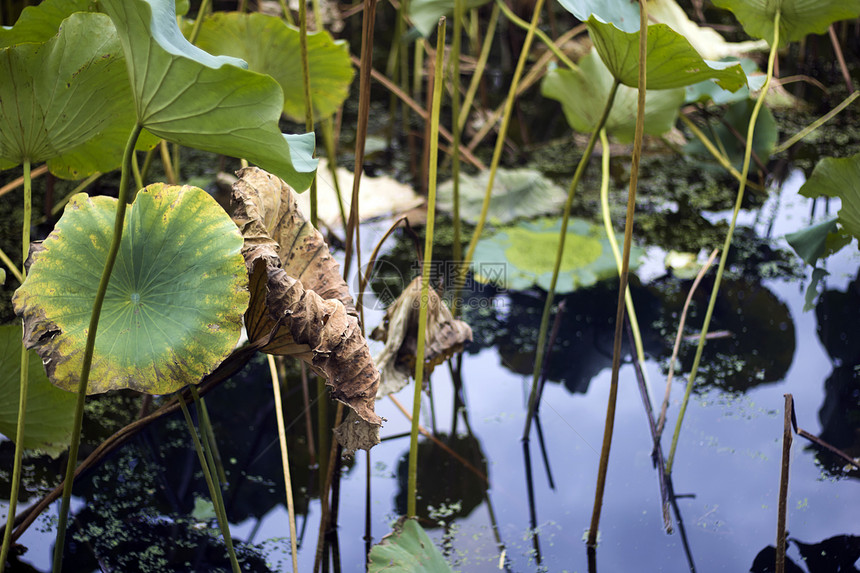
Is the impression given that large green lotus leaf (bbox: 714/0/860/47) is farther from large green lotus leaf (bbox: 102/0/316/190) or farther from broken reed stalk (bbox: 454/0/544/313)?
large green lotus leaf (bbox: 102/0/316/190)

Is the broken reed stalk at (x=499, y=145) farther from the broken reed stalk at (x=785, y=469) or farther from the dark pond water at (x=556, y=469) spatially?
the broken reed stalk at (x=785, y=469)

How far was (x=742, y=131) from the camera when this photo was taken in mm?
1660

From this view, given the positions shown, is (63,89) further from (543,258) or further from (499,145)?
(543,258)

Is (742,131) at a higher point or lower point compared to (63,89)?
higher

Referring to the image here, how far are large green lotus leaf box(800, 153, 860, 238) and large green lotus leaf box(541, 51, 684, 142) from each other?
42 centimetres

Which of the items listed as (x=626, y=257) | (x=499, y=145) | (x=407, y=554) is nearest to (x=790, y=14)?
(x=499, y=145)

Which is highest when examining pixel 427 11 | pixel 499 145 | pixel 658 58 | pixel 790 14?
pixel 427 11

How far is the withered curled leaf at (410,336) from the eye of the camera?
0.81 m

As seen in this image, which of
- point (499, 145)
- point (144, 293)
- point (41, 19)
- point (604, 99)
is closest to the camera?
point (144, 293)

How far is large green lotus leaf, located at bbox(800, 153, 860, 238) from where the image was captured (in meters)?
0.83

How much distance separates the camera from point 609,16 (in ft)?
3.00

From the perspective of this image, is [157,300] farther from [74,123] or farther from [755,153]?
[755,153]

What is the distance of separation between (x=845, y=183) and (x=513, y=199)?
0.95 m

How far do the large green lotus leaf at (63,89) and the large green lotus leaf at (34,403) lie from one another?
0.22m
